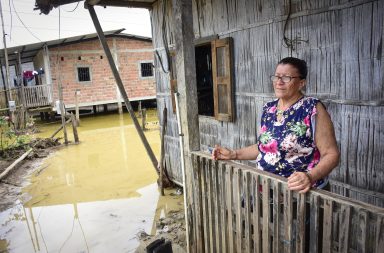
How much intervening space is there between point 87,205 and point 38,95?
13696mm

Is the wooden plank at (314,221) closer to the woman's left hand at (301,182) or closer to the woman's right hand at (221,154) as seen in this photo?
the woman's left hand at (301,182)

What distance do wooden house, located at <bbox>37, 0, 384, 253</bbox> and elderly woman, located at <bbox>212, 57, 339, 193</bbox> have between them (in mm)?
187

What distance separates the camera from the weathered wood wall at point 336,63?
2.88 metres

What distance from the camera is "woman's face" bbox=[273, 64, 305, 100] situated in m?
2.21

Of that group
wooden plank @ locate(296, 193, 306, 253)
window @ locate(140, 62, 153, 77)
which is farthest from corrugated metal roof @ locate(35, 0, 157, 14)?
window @ locate(140, 62, 153, 77)

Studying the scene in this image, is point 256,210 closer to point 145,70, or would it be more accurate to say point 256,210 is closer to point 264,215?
point 264,215

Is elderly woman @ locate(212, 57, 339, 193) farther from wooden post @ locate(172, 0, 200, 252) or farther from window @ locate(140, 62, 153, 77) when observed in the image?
window @ locate(140, 62, 153, 77)

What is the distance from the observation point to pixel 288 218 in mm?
2037

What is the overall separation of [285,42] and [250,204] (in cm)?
228

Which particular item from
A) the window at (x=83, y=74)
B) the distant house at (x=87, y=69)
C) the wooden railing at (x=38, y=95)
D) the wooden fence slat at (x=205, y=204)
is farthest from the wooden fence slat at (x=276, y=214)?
the window at (x=83, y=74)

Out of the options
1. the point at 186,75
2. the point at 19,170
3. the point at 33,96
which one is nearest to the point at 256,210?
the point at 186,75

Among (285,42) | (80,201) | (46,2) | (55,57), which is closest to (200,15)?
(285,42)

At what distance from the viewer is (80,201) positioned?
6.91 m

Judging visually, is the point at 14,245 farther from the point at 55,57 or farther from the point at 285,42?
the point at 55,57
